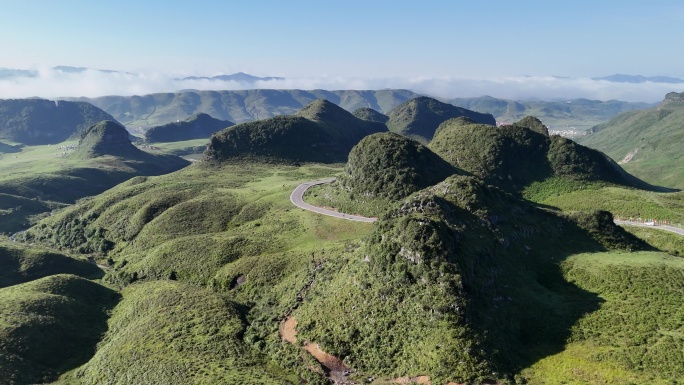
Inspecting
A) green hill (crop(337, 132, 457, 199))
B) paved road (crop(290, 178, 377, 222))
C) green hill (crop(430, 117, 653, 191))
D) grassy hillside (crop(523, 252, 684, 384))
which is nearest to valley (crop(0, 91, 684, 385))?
grassy hillside (crop(523, 252, 684, 384))

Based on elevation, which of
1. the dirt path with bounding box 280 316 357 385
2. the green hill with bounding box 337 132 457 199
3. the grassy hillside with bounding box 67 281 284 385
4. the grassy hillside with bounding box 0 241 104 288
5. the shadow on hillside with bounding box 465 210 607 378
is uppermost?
the green hill with bounding box 337 132 457 199

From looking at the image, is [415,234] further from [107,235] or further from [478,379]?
[107,235]

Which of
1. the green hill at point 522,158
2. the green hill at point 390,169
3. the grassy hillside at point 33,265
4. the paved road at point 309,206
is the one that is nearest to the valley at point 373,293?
the grassy hillside at point 33,265

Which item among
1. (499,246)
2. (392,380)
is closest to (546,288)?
(499,246)

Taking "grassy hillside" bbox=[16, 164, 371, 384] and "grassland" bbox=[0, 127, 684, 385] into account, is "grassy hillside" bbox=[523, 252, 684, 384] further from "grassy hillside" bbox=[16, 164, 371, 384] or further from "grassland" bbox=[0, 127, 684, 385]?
"grassy hillside" bbox=[16, 164, 371, 384]

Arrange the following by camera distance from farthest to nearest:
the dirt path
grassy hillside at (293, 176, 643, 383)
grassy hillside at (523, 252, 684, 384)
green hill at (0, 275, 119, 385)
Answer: green hill at (0, 275, 119, 385) < the dirt path < grassy hillside at (293, 176, 643, 383) < grassy hillside at (523, 252, 684, 384)

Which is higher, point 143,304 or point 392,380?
point 392,380
